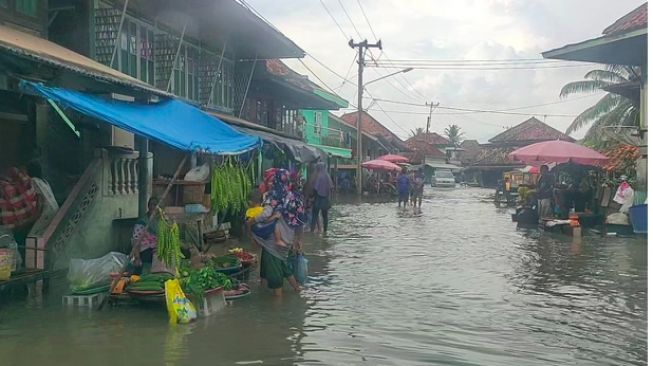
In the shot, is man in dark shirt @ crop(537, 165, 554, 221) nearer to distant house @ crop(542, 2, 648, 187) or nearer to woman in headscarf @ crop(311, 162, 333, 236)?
distant house @ crop(542, 2, 648, 187)

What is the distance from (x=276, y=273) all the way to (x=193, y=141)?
1.91m

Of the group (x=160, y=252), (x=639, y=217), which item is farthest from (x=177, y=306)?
(x=639, y=217)

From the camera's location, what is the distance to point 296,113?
29.5 meters

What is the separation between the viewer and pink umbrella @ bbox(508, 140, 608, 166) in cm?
1755

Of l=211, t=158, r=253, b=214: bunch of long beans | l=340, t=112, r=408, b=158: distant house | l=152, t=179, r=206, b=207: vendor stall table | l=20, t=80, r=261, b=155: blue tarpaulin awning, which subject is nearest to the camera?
l=20, t=80, r=261, b=155: blue tarpaulin awning

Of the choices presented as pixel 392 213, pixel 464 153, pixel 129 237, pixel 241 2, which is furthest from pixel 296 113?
pixel 464 153

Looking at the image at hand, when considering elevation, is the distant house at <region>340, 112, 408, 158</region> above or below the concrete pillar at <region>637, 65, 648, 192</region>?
above

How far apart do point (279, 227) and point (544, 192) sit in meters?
12.1

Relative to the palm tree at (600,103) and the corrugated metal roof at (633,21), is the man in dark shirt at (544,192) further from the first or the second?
the palm tree at (600,103)

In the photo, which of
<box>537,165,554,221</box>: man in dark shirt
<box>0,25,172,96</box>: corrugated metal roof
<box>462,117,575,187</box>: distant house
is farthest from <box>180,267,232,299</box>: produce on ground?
<box>462,117,575,187</box>: distant house

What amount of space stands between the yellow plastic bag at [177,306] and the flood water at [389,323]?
16 cm

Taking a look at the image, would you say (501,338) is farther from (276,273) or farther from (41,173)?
(41,173)

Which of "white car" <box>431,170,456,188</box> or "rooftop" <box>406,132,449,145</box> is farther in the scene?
"rooftop" <box>406,132,449,145</box>

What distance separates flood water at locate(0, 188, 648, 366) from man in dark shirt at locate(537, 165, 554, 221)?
6.50 m
